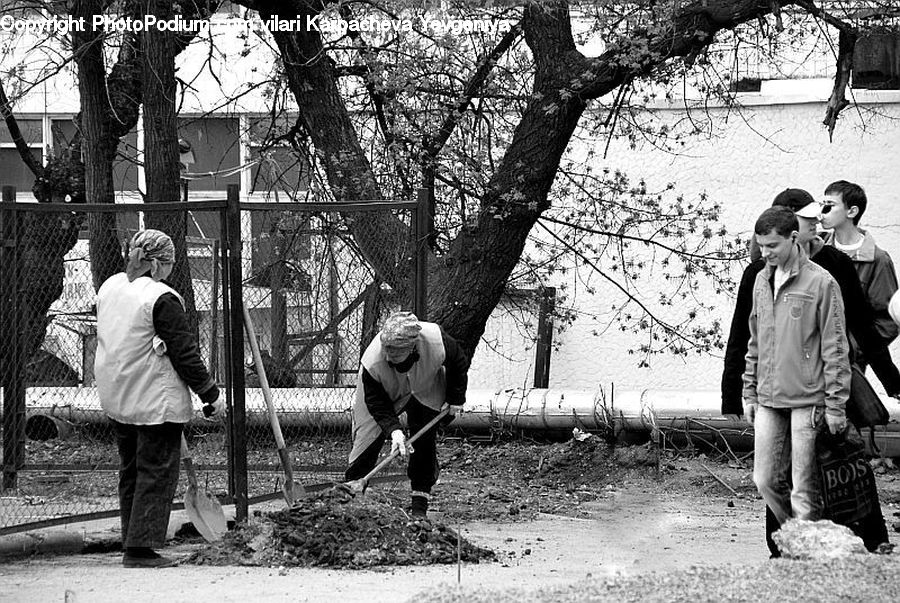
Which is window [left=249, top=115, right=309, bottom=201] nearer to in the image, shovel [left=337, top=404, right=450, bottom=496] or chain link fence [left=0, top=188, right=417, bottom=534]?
chain link fence [left=0, top=188, right=417, bottom=534]

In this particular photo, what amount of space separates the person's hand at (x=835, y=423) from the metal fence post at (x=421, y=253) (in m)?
3.20

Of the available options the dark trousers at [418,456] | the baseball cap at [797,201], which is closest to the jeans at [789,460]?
the baseball cap at [797,201]

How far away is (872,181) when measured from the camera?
1314 cm

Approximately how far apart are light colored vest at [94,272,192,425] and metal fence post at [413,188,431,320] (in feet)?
6.95

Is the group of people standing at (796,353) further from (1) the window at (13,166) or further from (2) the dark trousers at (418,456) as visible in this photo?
(1) the window at (13,166)

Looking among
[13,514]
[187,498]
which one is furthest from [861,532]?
[13,514]

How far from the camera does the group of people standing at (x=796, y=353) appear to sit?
223 inches

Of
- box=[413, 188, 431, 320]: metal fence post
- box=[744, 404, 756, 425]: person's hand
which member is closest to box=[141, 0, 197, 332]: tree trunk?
box=[413, 188, 431, 320]: metal fence post

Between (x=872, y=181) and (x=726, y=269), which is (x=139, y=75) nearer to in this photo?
(x=726, y=269)

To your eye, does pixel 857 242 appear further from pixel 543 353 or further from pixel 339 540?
pixel 543 353

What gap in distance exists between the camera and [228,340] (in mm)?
7492

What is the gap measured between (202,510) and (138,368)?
3.46 ft

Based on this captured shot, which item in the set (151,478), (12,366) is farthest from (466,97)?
(151,478)

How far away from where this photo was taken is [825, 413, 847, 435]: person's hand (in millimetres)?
5574
